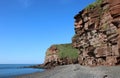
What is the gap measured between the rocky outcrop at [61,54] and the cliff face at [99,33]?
51.9 meters

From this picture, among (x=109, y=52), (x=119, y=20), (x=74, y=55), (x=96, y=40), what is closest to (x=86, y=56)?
(x=96, y=40)

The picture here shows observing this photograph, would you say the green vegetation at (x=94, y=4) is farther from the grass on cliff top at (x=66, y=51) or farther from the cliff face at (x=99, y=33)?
the grass on cliff top at (x=66, y=51)

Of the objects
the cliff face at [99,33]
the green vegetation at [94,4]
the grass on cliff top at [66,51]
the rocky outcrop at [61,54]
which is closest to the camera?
the cliff face at [99,33]

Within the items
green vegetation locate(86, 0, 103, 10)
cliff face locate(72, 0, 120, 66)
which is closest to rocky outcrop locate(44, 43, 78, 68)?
cliff face locate(72, 0, 120, 66)

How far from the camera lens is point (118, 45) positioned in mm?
38656

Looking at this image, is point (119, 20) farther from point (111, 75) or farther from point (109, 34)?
point (111, 75)

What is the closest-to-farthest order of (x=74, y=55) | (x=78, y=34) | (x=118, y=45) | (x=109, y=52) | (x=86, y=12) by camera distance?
(x=118, y=45)
(x=109, y=52)
(x=86, y=12)
(x=78, y=34)
(x=74, y=55)

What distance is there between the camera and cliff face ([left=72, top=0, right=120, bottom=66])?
39.8m

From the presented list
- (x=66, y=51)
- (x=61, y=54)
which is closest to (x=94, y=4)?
(x=66, y=51)

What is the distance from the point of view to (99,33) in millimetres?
46438

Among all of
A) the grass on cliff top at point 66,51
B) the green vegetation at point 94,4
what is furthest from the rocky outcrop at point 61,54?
the green vegetation at point 94,4

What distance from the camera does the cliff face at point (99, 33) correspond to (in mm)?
39812

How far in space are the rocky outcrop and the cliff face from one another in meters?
51.9

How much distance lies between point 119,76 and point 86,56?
2340 centimetres
